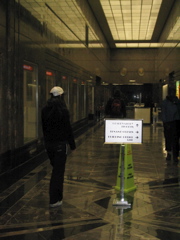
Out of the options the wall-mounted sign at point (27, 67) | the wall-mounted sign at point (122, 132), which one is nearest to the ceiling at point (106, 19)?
the wall-mounted sign at point (27, 67)

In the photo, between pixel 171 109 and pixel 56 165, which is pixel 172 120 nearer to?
pixel 171 109

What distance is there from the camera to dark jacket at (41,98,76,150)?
4.97 meters

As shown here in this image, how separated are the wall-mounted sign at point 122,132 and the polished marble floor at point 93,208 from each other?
91 centimetres

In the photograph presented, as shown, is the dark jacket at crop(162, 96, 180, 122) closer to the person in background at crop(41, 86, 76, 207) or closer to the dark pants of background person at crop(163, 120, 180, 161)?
the dark pants of background person at crop(163, 120, 180, 161)

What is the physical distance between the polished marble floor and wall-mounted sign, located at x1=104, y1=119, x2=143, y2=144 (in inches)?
35.8

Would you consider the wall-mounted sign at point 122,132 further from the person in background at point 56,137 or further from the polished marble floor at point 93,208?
the polished marble floor at point 93,208

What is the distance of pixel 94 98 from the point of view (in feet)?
78.8

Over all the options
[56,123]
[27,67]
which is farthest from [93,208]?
[27,67]

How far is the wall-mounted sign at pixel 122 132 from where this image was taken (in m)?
5.33

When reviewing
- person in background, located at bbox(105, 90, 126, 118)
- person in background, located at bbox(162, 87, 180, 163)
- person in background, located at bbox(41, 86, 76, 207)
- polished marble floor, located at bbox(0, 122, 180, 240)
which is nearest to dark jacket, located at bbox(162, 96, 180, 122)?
person in background, located at bbox(162, 87, 180, 163)

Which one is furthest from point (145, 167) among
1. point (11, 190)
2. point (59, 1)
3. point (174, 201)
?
point (59, 1)

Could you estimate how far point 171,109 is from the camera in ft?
28.0

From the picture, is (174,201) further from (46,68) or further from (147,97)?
(147,97)

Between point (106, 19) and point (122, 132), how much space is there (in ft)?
63.2
